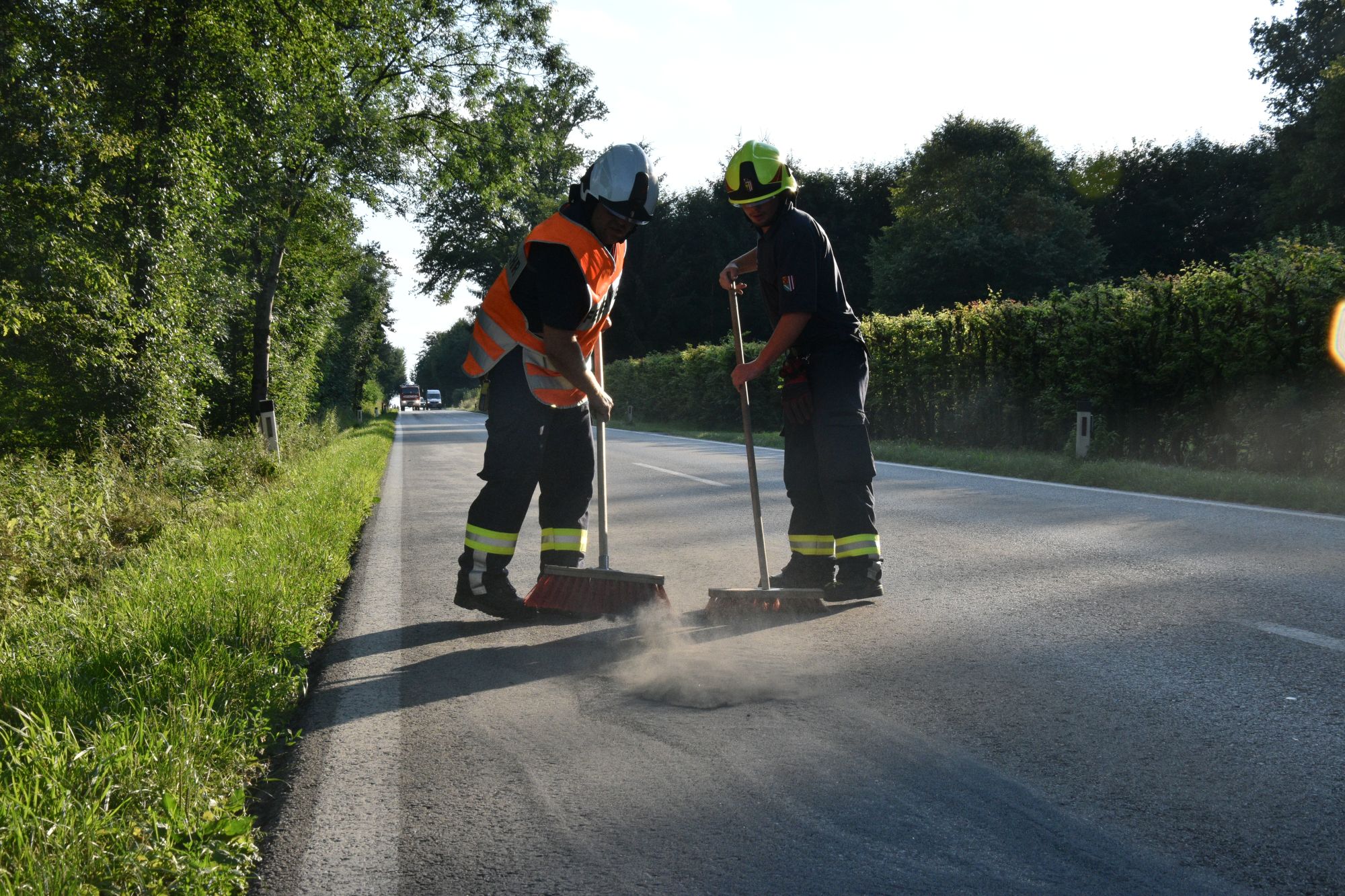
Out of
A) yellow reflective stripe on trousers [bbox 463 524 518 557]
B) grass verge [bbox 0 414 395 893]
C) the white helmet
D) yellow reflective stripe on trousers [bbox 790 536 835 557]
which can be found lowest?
grass verge [bbox 0 414 395 893]

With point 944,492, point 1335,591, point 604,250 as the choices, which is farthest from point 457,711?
point 944,492

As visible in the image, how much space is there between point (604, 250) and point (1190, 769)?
3.16 m

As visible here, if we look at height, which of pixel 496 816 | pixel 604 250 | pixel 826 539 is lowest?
pixel 496 816

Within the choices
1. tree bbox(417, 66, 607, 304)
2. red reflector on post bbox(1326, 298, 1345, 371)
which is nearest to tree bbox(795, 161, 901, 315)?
tree bbox(417, 66, 607, 304)

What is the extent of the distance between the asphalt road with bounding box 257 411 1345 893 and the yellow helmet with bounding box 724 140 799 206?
6.72ft

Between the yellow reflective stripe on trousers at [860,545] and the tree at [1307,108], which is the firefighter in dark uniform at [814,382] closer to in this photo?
the yellow reflective stripe on trousers at [860,545]

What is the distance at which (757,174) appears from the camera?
5.00 m

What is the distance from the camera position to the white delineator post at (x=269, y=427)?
1555 cm

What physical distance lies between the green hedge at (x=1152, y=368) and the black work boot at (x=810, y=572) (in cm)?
684

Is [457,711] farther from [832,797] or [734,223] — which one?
[734,223]

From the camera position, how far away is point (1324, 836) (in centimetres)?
246

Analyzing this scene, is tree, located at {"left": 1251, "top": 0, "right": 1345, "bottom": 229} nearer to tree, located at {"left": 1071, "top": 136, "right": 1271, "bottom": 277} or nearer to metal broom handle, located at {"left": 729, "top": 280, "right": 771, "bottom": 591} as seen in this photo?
tree, located at {"left": 1071, "top": 136, "right": 1271, "bottom": 277}

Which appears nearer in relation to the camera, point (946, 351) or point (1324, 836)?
point (1324, 836)

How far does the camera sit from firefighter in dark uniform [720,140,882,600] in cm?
504
